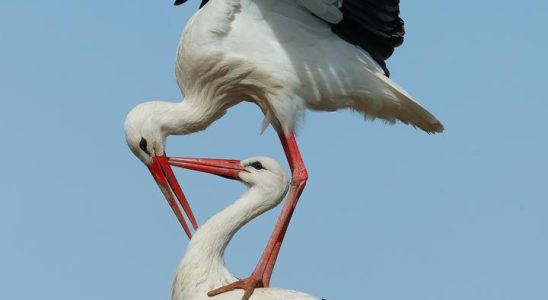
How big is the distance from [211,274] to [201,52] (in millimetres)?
1540

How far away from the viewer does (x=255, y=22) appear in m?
10.6

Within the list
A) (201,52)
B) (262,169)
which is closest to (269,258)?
(262,169)

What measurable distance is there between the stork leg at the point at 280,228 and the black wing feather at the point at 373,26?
2.39 feet

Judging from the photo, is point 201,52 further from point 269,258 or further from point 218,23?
point 269,258

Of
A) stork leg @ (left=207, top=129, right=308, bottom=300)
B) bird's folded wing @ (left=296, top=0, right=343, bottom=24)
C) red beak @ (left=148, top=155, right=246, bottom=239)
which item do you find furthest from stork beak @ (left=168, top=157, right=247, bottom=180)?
bird's folded wing @ (left=296, top=0, right=343, bottom=24)

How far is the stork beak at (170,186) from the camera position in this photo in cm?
1084

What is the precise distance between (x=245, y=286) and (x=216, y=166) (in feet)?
2.93

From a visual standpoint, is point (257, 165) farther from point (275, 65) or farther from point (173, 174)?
point (173, 174)

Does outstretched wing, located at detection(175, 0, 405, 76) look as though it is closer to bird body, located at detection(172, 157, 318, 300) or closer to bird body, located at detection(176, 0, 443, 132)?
bird body, located at detection(176, 0, 443, 132)

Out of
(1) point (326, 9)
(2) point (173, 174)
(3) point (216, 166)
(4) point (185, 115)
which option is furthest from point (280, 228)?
(1) point (326, 9)

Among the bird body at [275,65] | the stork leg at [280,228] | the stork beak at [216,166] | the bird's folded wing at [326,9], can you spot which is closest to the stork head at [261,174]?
the stork beak at [216,166]

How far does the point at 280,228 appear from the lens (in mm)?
10516

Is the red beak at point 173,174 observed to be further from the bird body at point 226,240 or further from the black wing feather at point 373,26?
the black wing feather at point 373,26

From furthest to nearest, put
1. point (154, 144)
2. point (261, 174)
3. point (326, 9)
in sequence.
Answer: point (154, 144) → point (326, 9) → point (261, 174)
